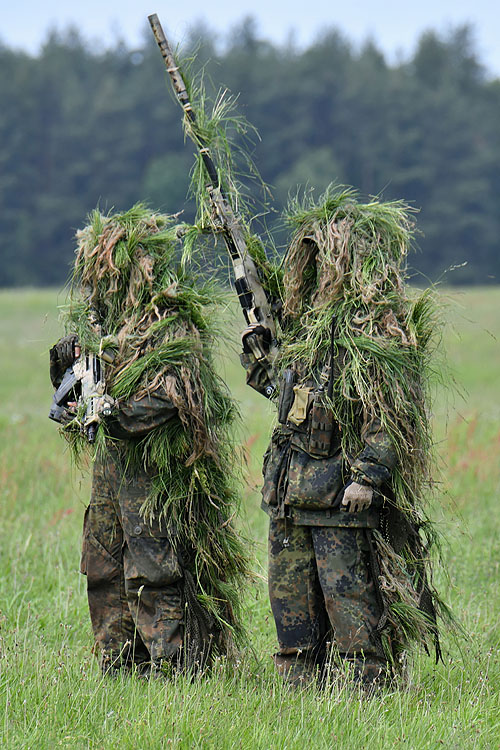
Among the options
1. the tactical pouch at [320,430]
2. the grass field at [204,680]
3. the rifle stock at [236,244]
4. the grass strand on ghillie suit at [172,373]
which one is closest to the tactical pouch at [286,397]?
the tactical pouch at [320,430]

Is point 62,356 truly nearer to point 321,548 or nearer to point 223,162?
point 223,162

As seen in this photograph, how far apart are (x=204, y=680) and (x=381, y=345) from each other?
193 centimetres

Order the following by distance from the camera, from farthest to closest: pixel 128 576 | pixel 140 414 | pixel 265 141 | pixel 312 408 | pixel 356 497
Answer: pixel 265 141 < pixel 128 576 < pixel 140 414 < pixel 312 408 < pixel 356 497

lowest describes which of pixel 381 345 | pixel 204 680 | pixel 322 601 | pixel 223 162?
pixel 204 680

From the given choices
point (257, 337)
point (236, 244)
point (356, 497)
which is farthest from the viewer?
point (236, 244)

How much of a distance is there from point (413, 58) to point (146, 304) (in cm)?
7345

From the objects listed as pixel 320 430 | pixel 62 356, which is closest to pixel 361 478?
pixel 320 430

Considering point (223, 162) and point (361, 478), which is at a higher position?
point (223, 162)

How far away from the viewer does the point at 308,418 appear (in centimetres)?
457

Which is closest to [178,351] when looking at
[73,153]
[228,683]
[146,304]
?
[146,304]

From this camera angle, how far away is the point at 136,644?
195 inches

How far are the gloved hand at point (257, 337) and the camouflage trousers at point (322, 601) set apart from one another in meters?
0.93

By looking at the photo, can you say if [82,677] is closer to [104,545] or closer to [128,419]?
[104,545]

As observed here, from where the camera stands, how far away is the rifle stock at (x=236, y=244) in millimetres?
4898
